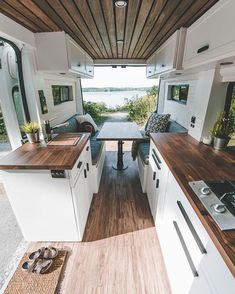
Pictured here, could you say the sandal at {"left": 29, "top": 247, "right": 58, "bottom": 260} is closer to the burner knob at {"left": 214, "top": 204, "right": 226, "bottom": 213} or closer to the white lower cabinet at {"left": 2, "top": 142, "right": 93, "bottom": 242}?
the white lower cabinet at {"left": 2, "top": 142, "right": 93, "bottom": 242}

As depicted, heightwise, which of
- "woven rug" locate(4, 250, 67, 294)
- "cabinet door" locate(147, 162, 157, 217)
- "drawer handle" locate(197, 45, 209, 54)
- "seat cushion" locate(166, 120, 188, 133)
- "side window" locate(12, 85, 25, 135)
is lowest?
"woven rug" locate(4, 250, 67, 294)

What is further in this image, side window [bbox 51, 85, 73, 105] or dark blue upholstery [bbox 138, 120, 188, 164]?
side window [bbox 51, 85, 73, 105]

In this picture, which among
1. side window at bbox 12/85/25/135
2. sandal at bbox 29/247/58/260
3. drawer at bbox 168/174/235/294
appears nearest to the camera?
drawer at bbox 168/174/235/294

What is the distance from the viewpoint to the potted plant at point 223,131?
160cm

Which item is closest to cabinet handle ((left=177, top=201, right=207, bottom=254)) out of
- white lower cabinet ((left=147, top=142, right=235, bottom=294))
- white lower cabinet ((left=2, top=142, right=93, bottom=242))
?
white lower cabinet ((left=147, top=142, right=235, bottom=294))

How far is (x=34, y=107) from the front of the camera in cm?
203

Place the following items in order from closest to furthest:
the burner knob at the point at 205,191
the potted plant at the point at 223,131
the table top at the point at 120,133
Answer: the burner knob at the point at 205,191, the potted plant at the point at 223,131, the table top at the point at 120,133

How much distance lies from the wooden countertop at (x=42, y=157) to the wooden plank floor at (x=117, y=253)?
92 centimetres

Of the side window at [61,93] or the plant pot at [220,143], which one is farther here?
the side window at [61,93]

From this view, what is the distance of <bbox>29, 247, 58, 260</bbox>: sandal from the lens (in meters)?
1.49

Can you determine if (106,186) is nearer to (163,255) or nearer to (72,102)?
(163,255)

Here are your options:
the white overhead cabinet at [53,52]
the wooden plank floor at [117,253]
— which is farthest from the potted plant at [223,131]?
the white overhead cabinet at [53,52]

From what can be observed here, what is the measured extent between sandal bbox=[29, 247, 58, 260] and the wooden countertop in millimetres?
857

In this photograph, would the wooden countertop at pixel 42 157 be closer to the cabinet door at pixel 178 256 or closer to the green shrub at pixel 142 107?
the cabinet door at pixel 178 256
